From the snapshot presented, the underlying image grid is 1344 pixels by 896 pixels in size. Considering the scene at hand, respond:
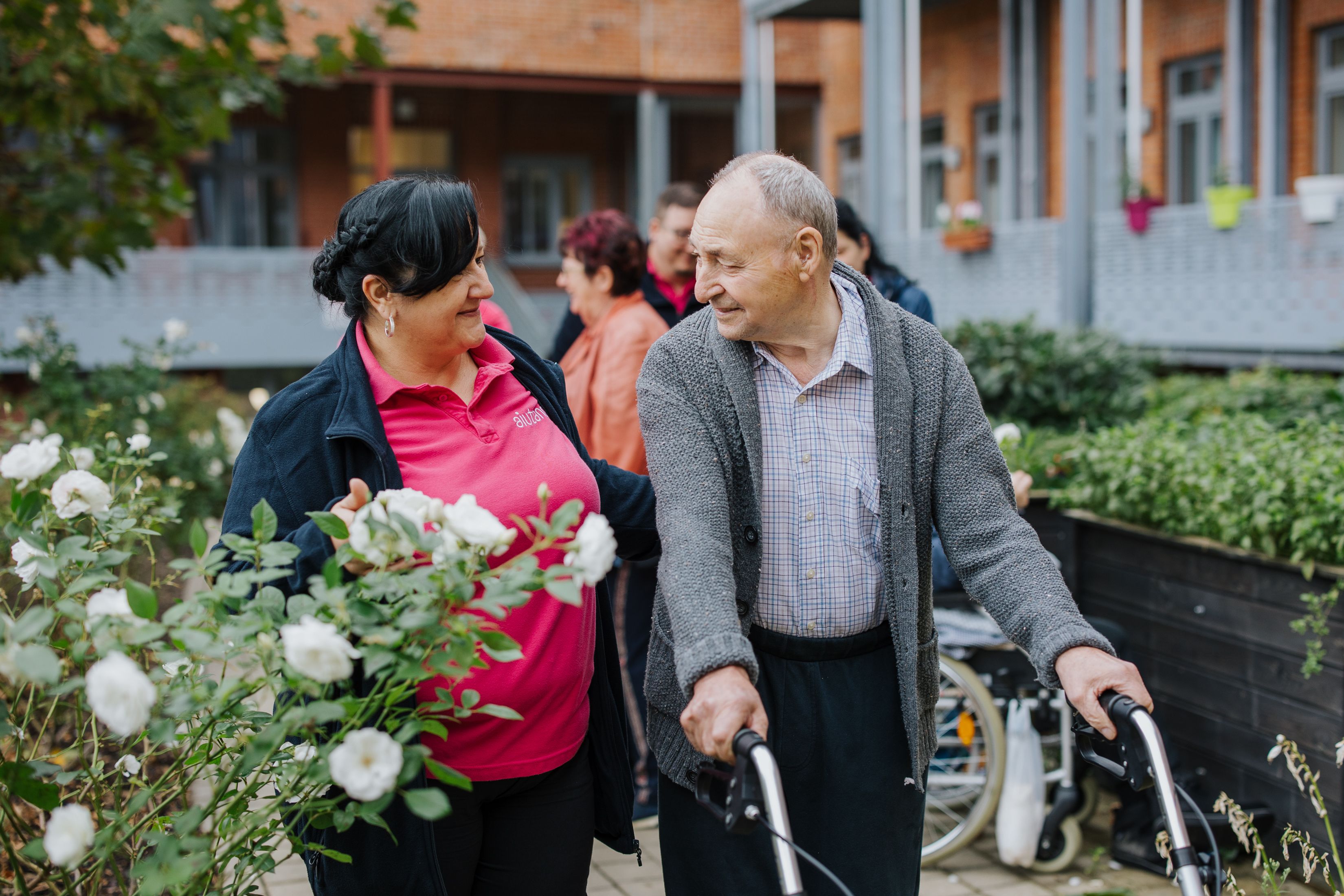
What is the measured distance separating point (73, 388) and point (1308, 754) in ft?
20.7

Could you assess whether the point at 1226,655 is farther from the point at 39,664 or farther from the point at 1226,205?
the point at 1226,205

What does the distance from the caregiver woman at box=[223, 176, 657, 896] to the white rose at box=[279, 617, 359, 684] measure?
0.53 meters

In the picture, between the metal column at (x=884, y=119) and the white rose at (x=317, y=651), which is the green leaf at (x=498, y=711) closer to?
the white rose at (x=317, y=651)

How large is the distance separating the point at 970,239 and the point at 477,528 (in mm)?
11615

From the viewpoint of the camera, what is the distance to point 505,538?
170cm

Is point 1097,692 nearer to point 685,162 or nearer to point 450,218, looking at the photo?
point 450,218

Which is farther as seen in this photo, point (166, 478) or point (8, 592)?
point (166, 478)

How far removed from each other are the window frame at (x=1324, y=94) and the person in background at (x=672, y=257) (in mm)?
9391

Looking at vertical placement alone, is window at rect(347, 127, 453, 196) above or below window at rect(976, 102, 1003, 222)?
above

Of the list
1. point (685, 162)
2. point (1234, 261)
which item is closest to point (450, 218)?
point (1234, 261)

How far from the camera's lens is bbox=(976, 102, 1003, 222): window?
1659cm

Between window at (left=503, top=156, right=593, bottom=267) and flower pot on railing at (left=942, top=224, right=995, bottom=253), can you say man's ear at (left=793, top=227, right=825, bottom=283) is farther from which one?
window at (left=503, top=156, right=593, bottom=267)

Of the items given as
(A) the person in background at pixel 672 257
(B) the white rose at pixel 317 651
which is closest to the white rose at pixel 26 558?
(B) the white rose at pixel 317 651

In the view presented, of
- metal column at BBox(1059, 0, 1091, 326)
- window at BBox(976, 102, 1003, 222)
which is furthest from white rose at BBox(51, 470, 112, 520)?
window at BBox(976, 102, 1003, 222)
